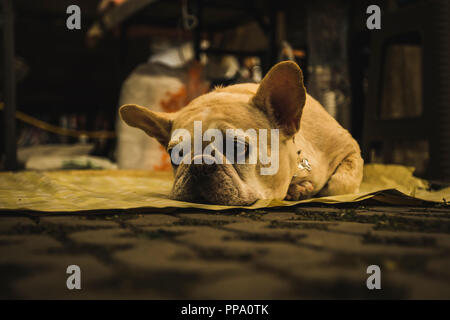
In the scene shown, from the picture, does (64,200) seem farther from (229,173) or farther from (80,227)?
(229,173)

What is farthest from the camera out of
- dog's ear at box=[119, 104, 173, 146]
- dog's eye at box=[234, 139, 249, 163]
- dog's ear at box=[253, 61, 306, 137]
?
dog's ear at box=[119, 104, 173, 146]

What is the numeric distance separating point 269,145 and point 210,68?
440cm

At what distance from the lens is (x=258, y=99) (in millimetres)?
2730

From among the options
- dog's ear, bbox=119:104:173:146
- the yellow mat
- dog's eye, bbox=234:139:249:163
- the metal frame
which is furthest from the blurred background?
dog's ear, bbox=119:104:173:146

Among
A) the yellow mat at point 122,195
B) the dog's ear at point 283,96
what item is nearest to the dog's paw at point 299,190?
the yellow mat at point 122,195

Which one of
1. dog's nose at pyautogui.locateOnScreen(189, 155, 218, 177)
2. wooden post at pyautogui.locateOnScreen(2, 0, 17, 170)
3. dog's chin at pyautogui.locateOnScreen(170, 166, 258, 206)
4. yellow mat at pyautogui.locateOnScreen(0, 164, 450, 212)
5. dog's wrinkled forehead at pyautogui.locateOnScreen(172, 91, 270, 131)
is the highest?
wooden post at pyautogui.locateOnScreen(2, 0, 17, 170)

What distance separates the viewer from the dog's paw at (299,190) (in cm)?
289

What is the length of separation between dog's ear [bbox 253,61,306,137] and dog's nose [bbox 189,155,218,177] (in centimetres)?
59

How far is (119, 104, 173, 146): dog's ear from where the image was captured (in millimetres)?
3002

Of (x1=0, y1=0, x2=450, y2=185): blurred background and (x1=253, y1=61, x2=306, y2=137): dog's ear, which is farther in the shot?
(x1=0, y1=0, x2=450, y2=185): blurred background

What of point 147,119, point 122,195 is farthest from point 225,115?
point 122,195

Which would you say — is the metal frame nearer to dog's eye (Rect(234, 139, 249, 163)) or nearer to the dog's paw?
the dog's paw

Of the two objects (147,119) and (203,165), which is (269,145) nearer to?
(203,165)

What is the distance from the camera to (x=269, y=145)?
261 centimetres
